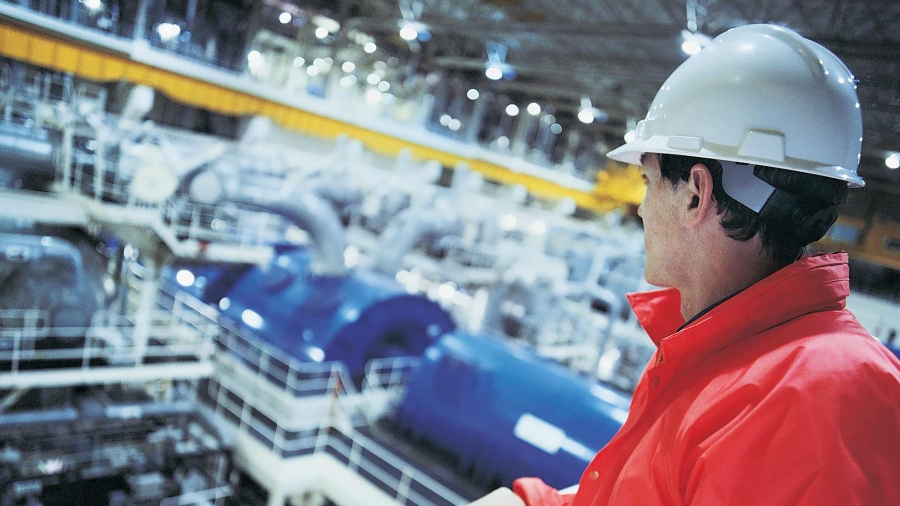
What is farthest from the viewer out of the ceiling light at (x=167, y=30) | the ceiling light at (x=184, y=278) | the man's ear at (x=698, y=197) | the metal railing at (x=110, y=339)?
the ceiling light at (x=184, y=278)

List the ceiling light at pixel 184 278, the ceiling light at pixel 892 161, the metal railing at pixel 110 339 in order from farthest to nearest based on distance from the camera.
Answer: the ceiling light at pixel 184 278
the metal railing at pixel 110 339
the ceiling light at pixel 892 161

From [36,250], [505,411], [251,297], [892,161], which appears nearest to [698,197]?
[892,161]

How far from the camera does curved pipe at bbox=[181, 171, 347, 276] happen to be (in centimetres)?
671

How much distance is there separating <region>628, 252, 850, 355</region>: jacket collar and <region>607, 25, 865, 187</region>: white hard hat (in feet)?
0.65

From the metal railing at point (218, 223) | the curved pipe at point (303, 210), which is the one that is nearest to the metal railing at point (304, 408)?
the metal railing at point (218, 223)

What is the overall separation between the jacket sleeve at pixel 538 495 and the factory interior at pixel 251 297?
1015 mm

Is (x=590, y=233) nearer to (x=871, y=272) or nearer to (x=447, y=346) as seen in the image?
(x=871, y=272)

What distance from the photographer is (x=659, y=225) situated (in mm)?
1302

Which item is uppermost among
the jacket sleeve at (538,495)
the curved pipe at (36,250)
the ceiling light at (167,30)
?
the ceiling light at (167,30)

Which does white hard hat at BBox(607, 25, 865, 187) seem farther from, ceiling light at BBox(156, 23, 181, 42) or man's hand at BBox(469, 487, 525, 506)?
ceiling light at BBox(156, 23, 181, 42)

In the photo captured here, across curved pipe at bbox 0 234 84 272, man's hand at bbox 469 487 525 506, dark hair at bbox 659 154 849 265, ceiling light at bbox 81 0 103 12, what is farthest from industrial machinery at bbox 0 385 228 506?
dark hair at bbox 659 154 849 265

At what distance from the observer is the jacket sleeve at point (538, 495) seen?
4.84ft

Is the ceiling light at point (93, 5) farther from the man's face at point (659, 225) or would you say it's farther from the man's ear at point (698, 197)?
the man's ear at point (698, 197)

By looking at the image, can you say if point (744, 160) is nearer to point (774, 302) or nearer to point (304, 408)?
point (774, 302)
